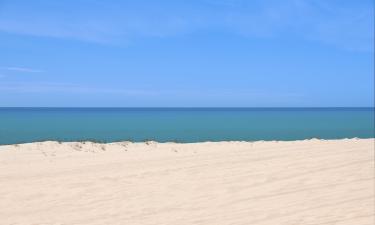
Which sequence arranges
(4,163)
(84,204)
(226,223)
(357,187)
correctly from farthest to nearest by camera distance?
(4,163) < (357,187) < (84,204) < (226,223)

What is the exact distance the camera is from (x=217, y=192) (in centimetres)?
893

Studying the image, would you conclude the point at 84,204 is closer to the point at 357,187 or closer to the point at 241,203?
the point at 241,203

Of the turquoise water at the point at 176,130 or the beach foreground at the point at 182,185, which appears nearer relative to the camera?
the beach foreground at the point at 182,185

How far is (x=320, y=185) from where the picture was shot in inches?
379

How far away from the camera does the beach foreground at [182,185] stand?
292 inches

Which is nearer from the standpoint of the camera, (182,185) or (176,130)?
(182,185)

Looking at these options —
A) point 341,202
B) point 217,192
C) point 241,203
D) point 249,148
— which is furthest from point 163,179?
point 249,148

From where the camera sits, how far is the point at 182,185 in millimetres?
9445

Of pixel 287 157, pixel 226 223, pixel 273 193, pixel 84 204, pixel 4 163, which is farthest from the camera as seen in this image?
pixel 287 157

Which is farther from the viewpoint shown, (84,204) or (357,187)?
(357,187)

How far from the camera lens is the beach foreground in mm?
7405

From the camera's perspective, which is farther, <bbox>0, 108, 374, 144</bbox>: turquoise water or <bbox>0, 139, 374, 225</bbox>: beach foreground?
<bbox>0, 108, 374, 144</bbox>: turquoise water

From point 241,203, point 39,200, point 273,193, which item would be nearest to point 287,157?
point 273,193

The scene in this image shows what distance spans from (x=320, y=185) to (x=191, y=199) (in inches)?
121
